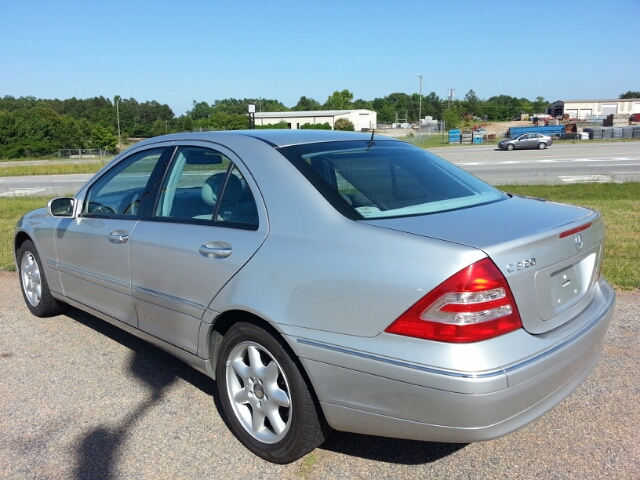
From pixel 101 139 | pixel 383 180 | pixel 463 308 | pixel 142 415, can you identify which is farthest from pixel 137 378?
pixel 101 139

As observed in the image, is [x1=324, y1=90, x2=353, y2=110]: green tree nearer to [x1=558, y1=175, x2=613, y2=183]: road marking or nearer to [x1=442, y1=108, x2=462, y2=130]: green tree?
[x1=442, y1=108, x2=462, y2=130]: green tree

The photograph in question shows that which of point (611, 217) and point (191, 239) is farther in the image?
point (611, 217)

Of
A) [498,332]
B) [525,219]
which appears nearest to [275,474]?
[498,332]

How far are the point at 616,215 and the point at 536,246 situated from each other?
317 inches

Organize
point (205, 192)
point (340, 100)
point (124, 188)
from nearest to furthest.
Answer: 1. point (205, 192)
2. point (124, 188)
3. point (340, 100)

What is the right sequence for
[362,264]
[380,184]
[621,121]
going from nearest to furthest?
1. [362,264]
2. [380,184]
3. [621,121]

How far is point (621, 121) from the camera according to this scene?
7331 cm

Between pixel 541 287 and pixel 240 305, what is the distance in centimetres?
139

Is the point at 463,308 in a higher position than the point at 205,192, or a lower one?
lower

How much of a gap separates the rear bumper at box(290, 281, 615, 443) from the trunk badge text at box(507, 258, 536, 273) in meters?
0.37

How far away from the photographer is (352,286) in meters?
2.44

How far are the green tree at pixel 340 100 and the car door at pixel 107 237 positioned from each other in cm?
11833

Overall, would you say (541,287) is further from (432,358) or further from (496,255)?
(432,358)

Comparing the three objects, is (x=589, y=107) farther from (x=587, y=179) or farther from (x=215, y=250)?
(x=215, y=250)
